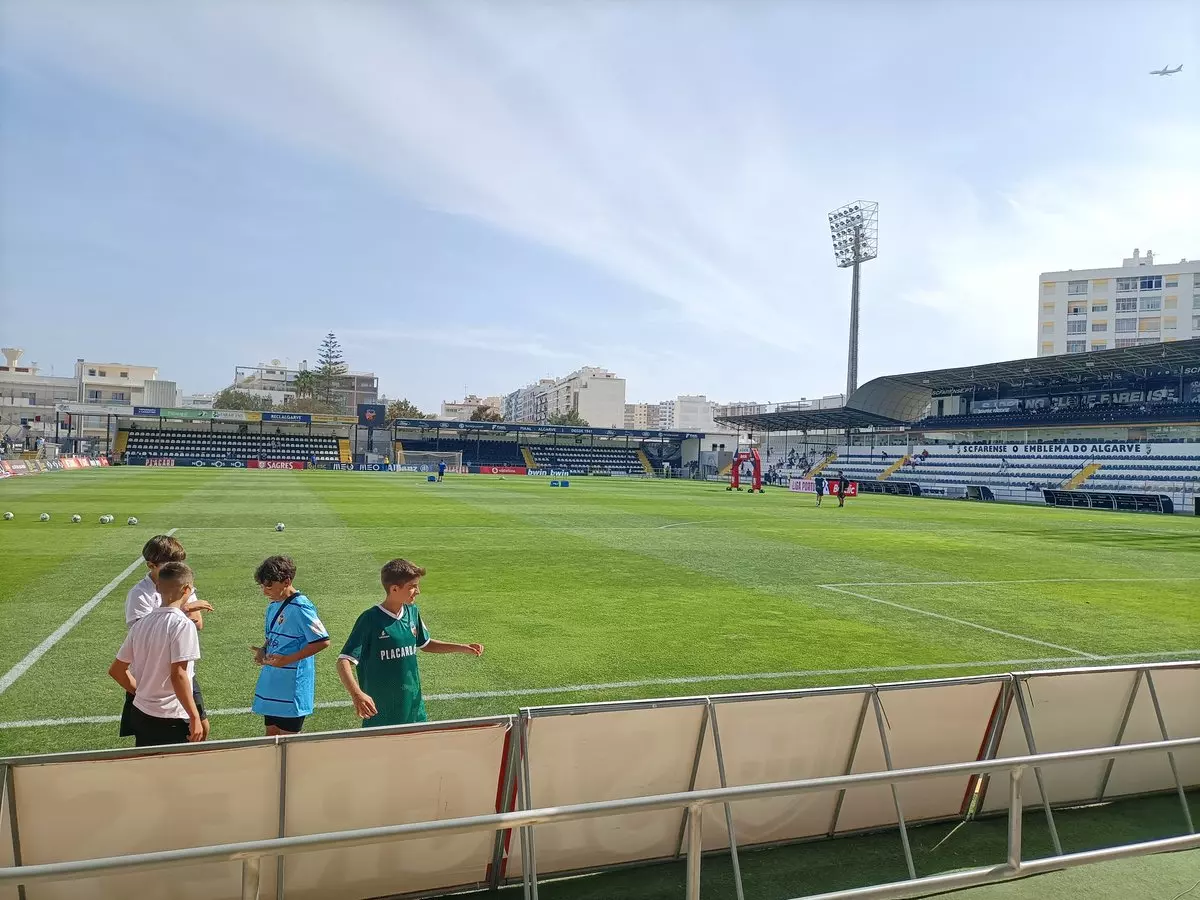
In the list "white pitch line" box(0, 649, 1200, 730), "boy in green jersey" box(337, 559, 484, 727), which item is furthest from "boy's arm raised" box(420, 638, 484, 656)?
"white pitch line" box(0, 649, 1200, 730)

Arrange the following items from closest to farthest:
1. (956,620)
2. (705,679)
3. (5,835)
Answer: (5,835) → (705,679) → (956,620)

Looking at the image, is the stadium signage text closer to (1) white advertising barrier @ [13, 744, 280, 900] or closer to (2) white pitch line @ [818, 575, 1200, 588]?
(2) white pitch line @ [818, 575, 1200, 588]

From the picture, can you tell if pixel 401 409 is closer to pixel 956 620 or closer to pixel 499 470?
pixel 499 470

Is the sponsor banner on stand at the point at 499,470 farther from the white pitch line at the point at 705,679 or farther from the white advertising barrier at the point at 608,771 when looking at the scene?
the white advertising barrier at the point at 608,771

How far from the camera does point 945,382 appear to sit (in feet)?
203

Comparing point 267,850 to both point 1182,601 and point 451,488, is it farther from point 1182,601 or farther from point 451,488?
point 451,488

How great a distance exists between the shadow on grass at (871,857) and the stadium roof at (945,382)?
1905 inches

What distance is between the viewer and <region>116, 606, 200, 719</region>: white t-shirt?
4949 mm

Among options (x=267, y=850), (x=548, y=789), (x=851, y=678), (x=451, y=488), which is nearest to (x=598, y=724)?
(x=548, y=789)

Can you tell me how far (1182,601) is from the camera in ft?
47.6

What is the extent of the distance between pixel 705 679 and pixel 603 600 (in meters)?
4.52

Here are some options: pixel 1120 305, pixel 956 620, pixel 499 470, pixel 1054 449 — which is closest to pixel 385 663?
pixel 956 620

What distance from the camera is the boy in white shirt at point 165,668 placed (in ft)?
16.2

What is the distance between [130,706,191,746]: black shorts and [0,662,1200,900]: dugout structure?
3.11 feet
